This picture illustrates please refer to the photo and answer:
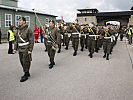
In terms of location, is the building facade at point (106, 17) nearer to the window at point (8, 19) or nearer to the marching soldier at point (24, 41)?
the window at point (8, 19)

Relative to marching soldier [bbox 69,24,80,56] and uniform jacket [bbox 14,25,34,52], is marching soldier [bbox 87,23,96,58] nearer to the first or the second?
marching soldier [bbox 69,24,80,56]

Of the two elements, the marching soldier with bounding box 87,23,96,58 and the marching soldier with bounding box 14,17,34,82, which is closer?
the marching soldier with bounding box 14,17,34,82

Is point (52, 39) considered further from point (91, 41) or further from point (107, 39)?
point (107, 39)

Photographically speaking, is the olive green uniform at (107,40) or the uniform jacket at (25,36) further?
the olive green uniform at (107,40)

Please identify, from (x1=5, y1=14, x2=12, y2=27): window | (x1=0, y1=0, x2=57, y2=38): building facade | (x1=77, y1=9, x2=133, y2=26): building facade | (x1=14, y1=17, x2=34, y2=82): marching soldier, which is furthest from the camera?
(x1=77, y1=9, x2=133, y2=26): building facade

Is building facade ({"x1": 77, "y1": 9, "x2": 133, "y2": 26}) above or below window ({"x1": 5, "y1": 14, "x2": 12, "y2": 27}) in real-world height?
above

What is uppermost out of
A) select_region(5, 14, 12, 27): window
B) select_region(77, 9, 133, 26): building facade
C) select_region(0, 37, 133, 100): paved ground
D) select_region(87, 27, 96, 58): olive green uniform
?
select_region(77, 9, 133, 26): building facade

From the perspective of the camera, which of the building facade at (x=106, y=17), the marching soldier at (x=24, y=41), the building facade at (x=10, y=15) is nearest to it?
the marching soldier at (x=24, y=41)

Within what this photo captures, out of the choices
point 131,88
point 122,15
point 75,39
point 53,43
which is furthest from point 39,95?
point 122,15

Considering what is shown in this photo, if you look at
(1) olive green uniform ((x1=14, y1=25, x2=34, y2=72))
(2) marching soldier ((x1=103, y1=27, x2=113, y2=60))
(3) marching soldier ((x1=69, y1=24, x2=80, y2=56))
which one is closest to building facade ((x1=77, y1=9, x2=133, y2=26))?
(3) marching soldier ((x1=69, y1=24, x2=80, y2=56))

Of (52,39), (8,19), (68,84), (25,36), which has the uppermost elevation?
(8,19)

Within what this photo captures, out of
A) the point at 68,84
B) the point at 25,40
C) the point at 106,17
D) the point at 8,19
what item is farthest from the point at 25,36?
the point at 106,17

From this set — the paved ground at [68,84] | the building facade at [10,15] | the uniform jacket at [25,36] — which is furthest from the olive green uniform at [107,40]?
the building facade at [10,15]

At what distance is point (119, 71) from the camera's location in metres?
7.77
